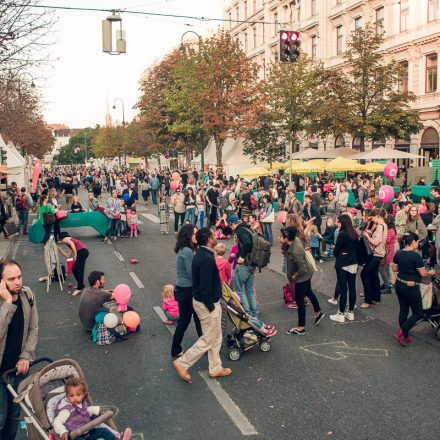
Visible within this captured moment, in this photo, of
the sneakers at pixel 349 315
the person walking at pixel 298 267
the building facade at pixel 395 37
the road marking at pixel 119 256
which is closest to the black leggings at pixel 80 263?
the road marking at pixel 119 256

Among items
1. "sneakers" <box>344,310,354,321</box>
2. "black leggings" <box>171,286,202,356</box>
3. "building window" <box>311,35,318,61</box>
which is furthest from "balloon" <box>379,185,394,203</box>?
"building window" <box>311,35,318,61</box>

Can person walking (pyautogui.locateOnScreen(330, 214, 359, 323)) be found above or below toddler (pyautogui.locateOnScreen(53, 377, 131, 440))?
above

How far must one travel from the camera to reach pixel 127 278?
1245 centimetres

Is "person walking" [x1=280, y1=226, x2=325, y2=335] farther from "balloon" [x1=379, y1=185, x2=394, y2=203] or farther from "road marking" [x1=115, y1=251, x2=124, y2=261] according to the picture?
"road marking" [x1=115, y1=251, x2=124, y2=261]

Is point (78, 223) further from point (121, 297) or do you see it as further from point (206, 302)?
point (206, 302)

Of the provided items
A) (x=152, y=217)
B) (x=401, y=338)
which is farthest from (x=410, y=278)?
(x=152, y=217)

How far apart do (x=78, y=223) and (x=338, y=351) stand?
1272cm

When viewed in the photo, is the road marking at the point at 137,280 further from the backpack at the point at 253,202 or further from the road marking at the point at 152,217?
the road marking at the point at 152,217

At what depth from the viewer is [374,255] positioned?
9344 millimetres

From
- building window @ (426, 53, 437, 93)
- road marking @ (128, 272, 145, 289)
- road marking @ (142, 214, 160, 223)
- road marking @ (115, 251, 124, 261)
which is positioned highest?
building window @ (426, 53, 437, 93)

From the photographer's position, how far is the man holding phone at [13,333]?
182 inches

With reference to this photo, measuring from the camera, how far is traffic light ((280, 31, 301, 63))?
14383 mm

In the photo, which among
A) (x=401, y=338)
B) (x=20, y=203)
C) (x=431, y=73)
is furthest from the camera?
(x=431, y=73)

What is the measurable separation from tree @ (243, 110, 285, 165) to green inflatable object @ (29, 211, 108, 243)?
21384mm
